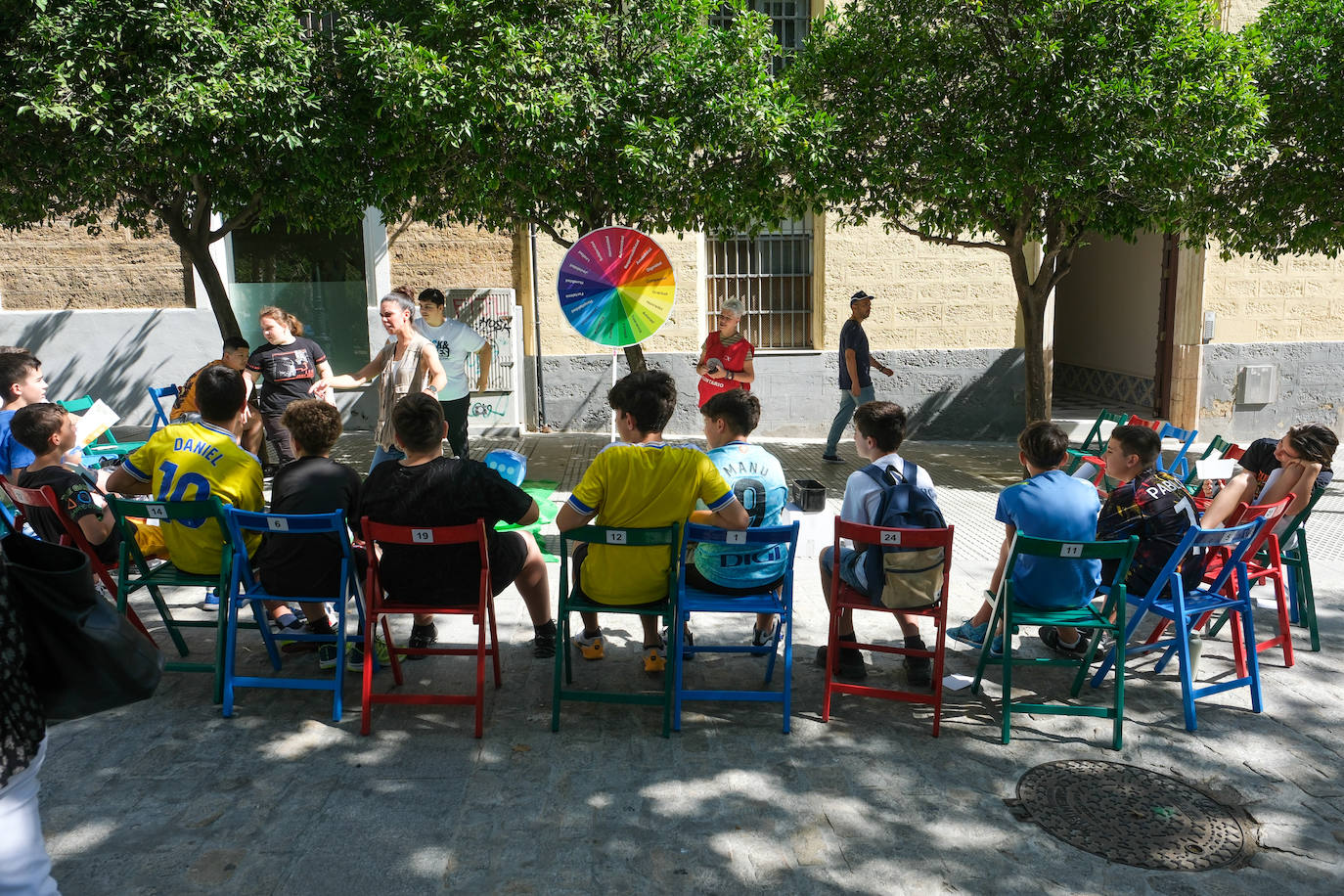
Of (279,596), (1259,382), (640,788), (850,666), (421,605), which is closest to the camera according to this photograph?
(640,788)

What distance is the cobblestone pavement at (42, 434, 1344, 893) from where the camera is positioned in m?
3.14

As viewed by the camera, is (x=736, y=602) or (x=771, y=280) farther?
(x=771, y=280)

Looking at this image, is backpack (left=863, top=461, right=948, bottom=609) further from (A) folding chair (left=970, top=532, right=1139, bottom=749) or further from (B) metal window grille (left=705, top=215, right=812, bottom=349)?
(B) metal window grille (left=705, top=215, right=812, bottom=349)

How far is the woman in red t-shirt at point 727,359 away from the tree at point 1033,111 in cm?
131

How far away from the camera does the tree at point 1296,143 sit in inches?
314

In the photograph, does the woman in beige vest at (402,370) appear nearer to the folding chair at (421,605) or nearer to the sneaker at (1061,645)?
the folding chair at (421,605)

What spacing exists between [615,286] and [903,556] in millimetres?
3036

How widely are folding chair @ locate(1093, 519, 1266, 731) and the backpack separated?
77cm

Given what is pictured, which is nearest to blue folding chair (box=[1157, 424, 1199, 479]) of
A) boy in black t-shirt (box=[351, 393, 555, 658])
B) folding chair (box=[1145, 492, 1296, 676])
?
folding chair (box=[1145, 492, 1296, 676])

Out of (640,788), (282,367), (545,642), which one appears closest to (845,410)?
(282,367)

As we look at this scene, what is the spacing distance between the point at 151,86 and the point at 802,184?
4673mm

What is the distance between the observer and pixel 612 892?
304 centimetres

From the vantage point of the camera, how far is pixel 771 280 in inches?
462

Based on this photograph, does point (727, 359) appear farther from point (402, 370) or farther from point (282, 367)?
point (282, 367)
